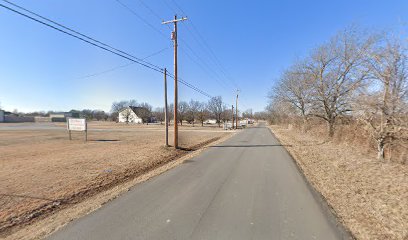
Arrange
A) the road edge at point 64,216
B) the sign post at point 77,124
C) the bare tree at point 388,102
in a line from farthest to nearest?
the sign post at point 77,124 → the bare tree at point 388,102 → the road edge at point 64,216

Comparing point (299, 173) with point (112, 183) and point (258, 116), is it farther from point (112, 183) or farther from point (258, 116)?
point (258, 116)

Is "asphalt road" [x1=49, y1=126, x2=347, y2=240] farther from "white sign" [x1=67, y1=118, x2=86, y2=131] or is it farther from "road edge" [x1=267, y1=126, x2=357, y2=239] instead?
"white sign" [x1=67, y1=118, x2=86, y2=131]

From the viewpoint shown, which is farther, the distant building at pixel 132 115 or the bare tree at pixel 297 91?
the distant building at pixel 132 115

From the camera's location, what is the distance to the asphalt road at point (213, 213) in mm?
3816

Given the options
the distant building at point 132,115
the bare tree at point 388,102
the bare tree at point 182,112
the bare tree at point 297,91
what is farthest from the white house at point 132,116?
the bare tree at point 388,102

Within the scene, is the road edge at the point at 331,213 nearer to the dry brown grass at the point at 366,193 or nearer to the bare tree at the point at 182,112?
the dry brown grass at the point at 366,193

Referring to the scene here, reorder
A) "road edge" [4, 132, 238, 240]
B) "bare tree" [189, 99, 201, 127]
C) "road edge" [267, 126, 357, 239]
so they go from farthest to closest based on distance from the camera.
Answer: "bare tree" [189, 99, 201, 127] → "road edge" [4, 132, 238, 240] → "road edge" [267, 126, 357, 239]

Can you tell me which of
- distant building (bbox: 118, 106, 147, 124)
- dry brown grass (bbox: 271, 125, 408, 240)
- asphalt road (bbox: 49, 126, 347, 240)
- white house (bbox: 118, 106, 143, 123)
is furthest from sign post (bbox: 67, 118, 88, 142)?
white house (bbox: 118, 106, 143, 123)

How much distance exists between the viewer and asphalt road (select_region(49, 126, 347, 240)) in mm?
3816

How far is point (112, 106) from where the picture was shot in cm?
12388

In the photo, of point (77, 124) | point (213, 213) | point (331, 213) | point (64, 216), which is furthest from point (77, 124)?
point (331, 213)

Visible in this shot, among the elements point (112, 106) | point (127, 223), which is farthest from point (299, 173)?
point (112, 106)

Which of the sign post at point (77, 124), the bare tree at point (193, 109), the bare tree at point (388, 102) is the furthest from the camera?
the bare tree at point (193, 109)

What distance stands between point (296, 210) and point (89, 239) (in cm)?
405
